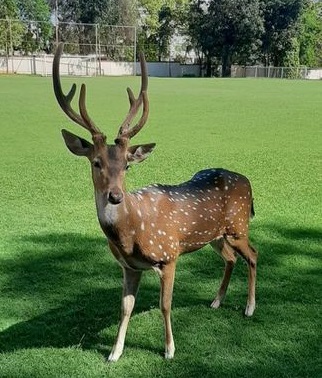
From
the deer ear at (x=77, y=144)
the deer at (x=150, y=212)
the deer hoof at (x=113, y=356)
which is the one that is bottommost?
the deer hoof at (x=113, y=356)

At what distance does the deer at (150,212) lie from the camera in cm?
295

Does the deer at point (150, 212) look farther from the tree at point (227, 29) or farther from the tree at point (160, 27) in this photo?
the tree at point (160, 27)

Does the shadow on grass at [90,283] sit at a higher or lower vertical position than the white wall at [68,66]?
higher

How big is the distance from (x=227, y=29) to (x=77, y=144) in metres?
50.3

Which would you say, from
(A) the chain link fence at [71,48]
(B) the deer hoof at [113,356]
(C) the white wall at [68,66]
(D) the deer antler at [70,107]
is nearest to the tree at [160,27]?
(A) the chain link fence at [71,48]

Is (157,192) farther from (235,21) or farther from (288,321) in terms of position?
(235,21)

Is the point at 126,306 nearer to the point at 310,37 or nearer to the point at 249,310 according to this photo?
the point at 249,310

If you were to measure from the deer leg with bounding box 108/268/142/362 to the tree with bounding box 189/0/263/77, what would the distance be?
49.2 meters

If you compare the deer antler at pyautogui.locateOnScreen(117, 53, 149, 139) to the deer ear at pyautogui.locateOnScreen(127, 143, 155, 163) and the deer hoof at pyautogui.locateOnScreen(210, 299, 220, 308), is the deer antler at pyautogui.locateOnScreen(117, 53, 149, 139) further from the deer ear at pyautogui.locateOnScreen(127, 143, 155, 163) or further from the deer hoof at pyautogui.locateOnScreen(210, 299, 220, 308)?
the deer hoof at pyautogui.locateOnScreen(210, 299, 220, 308)

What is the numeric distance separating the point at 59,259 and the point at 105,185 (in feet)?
7.18

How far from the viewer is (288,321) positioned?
3.77 metres

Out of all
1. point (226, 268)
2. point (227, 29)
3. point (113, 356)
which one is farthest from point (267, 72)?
point (113, 356)

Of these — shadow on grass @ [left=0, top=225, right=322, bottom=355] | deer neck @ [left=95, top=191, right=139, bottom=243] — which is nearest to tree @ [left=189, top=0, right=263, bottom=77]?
shadow on grass @ [left=0, top=225, right=322, bottom=355]

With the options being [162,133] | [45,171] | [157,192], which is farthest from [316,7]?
[157,192]
